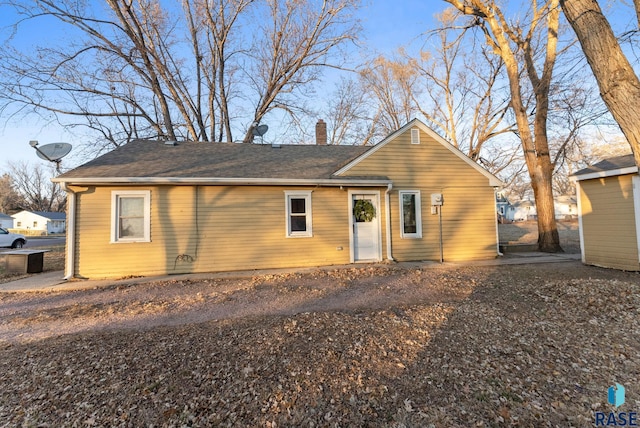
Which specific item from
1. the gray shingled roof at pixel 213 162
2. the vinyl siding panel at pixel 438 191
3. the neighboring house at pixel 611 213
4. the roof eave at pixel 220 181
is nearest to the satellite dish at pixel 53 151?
the gray shingled roof at pixel 213 162

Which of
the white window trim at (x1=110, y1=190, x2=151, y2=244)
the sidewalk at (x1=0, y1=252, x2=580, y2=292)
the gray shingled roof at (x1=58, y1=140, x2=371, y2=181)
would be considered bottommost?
the sidewalk at (x1=0, y1=252, x2=580, y2=292)

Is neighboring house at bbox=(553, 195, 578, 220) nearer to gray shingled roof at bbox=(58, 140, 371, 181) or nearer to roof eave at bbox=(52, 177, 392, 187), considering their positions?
gray shingled roof at bbox=(58, 140, 371, 181)

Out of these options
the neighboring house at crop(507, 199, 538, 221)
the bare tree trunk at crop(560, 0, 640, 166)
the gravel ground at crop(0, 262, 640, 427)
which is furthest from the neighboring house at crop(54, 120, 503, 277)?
the neighboring house at crop(507, 199, 538, 221)

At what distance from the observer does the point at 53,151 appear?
9.98m

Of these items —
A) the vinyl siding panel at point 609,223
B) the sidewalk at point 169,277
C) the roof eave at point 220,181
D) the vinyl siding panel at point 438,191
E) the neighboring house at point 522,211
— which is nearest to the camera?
the sidewalk at point 169,277

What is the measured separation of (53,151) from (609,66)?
1384 centimetres

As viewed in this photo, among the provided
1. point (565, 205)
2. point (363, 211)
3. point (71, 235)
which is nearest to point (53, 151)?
point (71, 235)

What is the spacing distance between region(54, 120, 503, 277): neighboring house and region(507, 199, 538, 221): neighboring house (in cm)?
5343

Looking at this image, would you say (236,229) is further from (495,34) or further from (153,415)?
(495,34)

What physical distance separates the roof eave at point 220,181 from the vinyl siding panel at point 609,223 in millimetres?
5565

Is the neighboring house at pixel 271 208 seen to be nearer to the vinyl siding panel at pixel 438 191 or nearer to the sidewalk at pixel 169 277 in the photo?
the vinyl siding panel at pixel 438 191

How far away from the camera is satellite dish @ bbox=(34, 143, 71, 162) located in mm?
9828

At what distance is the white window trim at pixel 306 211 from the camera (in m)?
9.37
